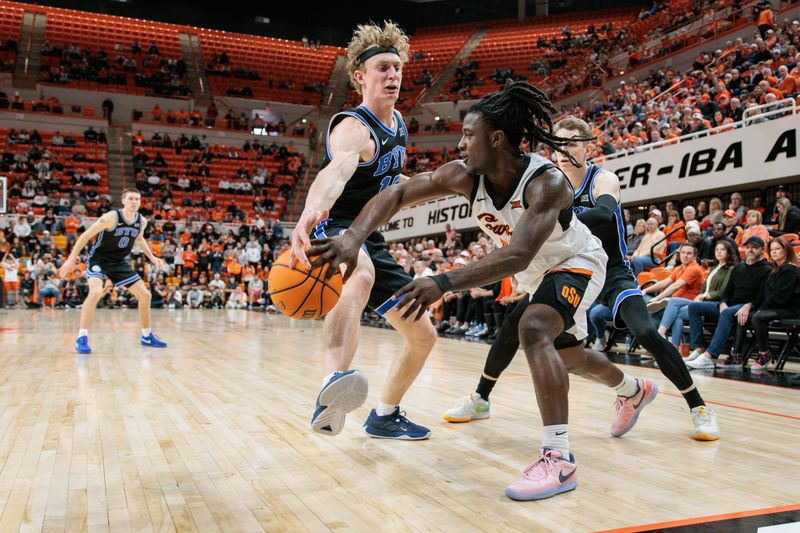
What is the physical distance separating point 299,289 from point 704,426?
2453 millimetres

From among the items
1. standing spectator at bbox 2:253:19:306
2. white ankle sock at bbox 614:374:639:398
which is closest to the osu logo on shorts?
white ankle sock at bbox 614:374:639:398

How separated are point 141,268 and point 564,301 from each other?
2003cm

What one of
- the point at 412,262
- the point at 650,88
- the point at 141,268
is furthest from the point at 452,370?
the point at 141,268

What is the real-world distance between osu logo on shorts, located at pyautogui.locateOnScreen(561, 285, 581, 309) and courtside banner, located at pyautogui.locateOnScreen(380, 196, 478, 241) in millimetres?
13545

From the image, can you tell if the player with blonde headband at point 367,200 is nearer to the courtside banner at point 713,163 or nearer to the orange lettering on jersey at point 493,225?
the orange lettering on jersey at point 493,225

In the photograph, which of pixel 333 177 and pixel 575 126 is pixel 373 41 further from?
pixel 575 126

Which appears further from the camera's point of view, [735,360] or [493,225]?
[735,360]

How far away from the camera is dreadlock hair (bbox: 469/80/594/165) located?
281 centimetres

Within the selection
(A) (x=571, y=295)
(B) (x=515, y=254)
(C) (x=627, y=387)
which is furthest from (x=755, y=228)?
(B) (x=515, y=254)

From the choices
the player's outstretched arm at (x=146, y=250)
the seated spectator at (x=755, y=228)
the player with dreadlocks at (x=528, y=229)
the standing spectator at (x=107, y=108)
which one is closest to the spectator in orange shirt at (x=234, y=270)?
the standing spectator at (x=107, y=108)

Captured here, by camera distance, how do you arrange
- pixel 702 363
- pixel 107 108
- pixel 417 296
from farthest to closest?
1. pixel 107 108
2. pixel 702 363
3. pixel 417 296

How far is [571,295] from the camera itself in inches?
117

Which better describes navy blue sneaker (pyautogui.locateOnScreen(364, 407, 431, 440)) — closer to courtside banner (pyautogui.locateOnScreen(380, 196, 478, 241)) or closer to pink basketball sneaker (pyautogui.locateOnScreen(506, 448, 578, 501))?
pink basketball sneaker (pyautogui.locateOnScreen(506, 448, 578, 501))

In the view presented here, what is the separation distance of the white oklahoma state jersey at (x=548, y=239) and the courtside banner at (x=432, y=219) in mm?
13326
